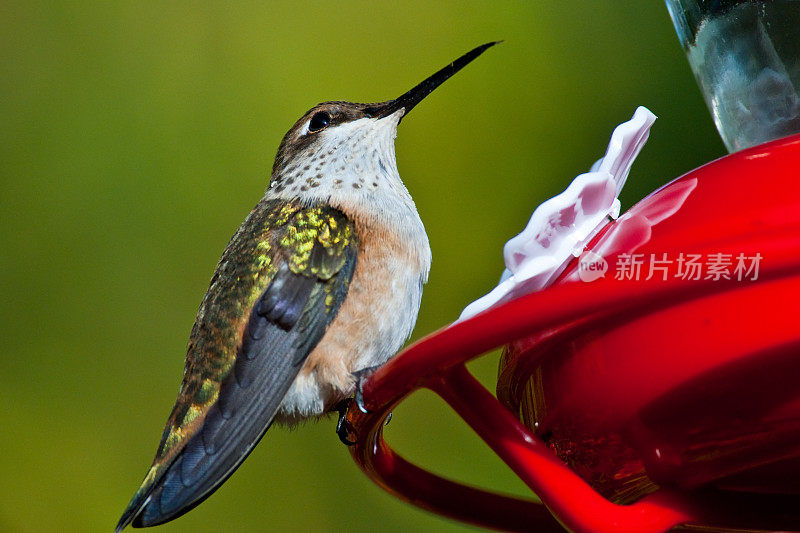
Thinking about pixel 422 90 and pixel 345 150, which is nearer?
pixel 422 90

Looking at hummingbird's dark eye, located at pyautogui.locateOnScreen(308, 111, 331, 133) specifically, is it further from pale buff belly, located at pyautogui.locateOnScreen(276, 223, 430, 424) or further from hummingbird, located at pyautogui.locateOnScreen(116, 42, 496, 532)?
pale buff belly, located at pyautogui.locateOnScreen(276, 223, 430, 424)

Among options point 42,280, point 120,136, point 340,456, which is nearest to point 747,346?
point 340,456

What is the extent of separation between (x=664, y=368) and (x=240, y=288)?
1.75 metres

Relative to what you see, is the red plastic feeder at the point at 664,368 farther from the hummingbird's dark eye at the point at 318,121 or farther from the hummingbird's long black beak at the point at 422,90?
the hummingbird's dark eye at the point at 318,121

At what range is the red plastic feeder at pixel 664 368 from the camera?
1.39m

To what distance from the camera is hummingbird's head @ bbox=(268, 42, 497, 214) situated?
338cm

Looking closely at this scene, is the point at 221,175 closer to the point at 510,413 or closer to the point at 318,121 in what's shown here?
the point at 318,121

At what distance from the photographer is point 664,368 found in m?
1.47

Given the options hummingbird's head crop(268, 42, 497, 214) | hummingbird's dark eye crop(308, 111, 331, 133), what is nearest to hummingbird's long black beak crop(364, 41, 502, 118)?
hummingbird's head crop(268, 42, 497, 214)

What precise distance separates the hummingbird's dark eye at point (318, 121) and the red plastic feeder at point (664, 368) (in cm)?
213

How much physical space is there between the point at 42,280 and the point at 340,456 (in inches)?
67.2

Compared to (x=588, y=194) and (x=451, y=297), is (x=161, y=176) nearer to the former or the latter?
(x=451, y=297)

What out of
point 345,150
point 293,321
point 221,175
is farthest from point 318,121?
point 293,321

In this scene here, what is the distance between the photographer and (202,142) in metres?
4.45
